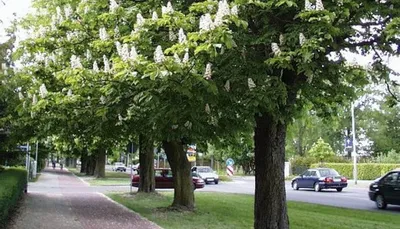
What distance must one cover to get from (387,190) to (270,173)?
42.3 feet

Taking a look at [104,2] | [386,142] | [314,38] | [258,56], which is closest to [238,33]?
[258,56]

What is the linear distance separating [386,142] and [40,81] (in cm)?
7457

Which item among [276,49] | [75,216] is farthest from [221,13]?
[75,216]

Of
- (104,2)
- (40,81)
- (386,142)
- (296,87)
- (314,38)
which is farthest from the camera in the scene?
(386,142)

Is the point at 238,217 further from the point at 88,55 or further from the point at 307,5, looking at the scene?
the point at 307,5

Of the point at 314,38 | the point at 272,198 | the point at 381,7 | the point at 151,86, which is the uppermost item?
the point at 381,7

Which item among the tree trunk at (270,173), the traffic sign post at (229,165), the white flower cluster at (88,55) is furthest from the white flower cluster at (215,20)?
the traffic sign post at (229,165)

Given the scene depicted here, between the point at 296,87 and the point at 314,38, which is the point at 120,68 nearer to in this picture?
the point at 314,38

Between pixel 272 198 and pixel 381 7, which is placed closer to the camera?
pixel 381 7

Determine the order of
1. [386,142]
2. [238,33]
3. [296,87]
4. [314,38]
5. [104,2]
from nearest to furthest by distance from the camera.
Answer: [314,38], [238,33], [296,87], [104,2], [386,142]

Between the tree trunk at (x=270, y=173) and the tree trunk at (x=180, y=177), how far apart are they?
26.1ft

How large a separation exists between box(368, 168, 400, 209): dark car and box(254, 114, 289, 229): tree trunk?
40.2 ft

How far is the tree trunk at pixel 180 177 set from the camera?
55.9 feet

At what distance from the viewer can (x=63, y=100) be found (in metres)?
8.56
